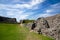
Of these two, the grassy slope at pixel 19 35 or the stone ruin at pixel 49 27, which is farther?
the stone ruin at pixel 49 27

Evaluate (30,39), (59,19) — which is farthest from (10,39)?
(59,19)

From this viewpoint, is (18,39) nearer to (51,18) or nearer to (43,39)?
(43,39)

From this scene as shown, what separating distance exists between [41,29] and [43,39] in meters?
6.56

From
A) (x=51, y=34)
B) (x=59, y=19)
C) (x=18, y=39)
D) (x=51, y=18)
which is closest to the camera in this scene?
(x=18, y=39)

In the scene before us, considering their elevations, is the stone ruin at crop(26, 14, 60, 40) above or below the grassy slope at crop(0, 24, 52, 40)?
above

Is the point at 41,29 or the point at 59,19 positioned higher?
the point at 59,19

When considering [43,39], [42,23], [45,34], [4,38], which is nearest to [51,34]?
[45,34]

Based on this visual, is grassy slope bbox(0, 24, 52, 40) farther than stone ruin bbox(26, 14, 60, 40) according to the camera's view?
No

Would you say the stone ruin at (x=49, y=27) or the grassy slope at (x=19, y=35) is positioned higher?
the stone ruin at (x=49, y=27)

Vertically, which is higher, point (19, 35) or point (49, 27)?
point (49, 27)

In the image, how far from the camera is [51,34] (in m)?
25.7

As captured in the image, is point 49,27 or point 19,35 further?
point 49,27

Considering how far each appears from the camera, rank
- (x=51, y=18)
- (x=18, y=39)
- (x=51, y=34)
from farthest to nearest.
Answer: (x=51, y=18) < (x=51, y=34) < (x=18, y=39)

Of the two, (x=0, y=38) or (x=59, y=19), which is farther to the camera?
(x=59, y=19)
